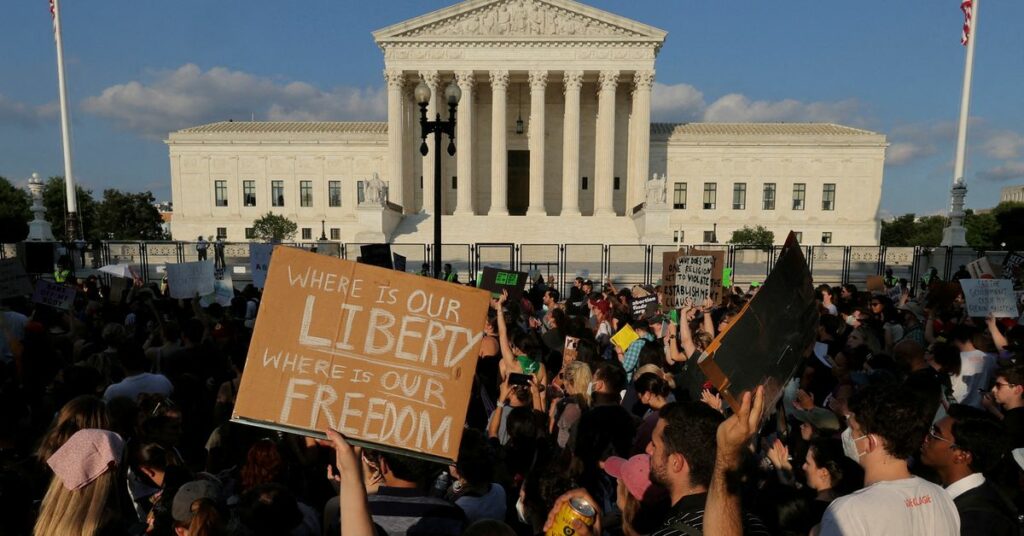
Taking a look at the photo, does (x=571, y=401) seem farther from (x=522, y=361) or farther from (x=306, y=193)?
(x=306, y=193)

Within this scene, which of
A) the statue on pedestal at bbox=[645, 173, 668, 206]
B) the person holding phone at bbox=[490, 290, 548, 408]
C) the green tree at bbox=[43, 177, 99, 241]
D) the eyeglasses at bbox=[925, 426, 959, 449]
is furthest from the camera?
the green tree at bbox=[43, 177, 99, 241]

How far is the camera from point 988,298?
25.4 ft

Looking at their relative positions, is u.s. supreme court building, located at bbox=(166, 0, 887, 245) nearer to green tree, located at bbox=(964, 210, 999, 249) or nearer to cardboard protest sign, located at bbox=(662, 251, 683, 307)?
green tree, located at bbox=(964, 210, 999, 249)

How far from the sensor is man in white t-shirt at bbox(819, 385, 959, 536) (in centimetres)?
222

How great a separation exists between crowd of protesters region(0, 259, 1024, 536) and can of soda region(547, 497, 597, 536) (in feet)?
0.11

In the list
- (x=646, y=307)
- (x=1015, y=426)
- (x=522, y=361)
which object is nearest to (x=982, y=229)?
(x=646, y=307)

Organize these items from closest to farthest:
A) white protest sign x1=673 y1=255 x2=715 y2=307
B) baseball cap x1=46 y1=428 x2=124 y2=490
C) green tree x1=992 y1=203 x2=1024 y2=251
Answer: baseball cap x1=46 y1=428 x2=124 y2=490 → white protest sign x1=673 y1=255 x2=715 y2=307 → green tree x1=992 y1=203 x2=1024 y2=251

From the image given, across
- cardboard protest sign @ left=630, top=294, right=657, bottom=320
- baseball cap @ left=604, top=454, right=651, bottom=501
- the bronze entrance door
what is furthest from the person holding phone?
the bronze entrance door

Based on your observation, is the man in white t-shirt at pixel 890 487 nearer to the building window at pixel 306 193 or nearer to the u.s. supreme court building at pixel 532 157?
the u.s. supreme court building at pixel 532 157

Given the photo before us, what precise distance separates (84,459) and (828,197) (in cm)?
5879

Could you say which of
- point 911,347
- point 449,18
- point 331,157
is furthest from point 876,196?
point 911,347

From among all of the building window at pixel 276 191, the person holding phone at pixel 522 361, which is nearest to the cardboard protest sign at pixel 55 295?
the person holding phone at pixel 522 361

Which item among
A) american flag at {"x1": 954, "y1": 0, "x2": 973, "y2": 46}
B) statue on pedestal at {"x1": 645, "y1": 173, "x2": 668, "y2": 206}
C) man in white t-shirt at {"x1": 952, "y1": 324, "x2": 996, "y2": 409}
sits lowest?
man in white t-shirt at {"x1": 952, "y1": 324, "x2": 996, "y2": 409}

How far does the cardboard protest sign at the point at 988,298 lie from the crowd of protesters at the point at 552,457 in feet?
7.21
